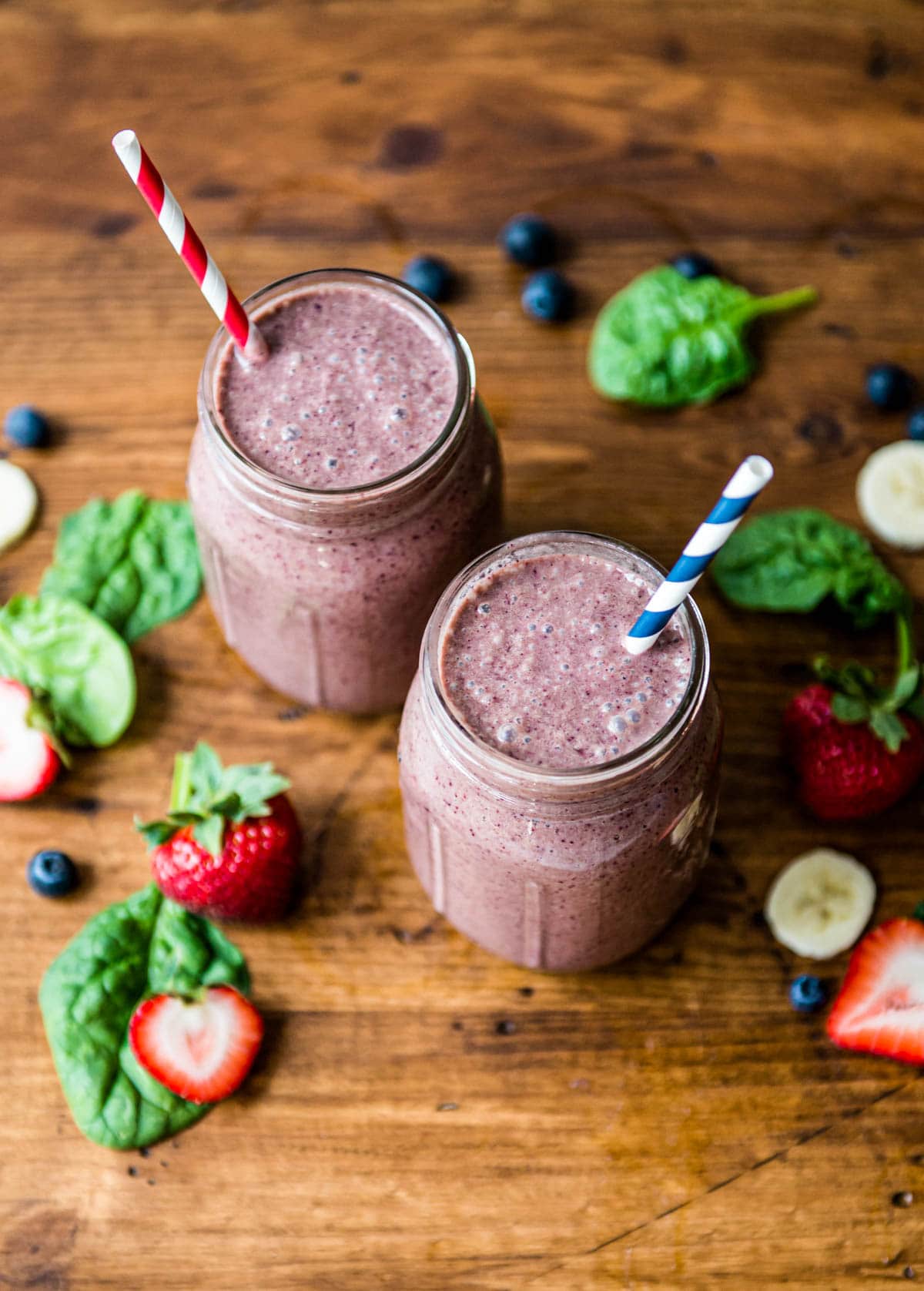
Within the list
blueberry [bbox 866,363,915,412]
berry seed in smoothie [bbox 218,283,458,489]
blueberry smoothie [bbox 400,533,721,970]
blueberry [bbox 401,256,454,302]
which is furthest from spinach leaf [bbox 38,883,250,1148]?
blueberry [bbox 866,363,915,412]

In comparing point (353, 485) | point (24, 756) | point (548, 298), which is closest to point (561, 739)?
point (353, 485)

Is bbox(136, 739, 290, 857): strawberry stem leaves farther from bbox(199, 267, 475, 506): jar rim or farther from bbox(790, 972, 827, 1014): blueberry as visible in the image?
bbox(790, 972, 827, 1014): blueberry

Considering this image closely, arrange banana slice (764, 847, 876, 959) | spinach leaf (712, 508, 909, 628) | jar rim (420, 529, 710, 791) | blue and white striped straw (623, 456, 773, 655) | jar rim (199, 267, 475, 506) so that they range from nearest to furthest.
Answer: blue and white striped straw (623, 456, 773, 655) < jar rim (420, 529, 710, 791) < jar rim (199, 267, 475, 506) < banana slice (764, 847, 876, 959) < spinach leaf (712, 508, 909, 628)

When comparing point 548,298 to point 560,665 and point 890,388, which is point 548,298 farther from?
point 560,665

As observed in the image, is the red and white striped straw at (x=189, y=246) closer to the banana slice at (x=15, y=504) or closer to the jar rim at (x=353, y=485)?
the jar rim at (x=353, y=485)

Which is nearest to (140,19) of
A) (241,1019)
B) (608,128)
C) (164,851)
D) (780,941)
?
(608,128)

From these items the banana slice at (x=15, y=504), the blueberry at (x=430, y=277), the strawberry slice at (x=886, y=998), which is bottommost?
the strawberry slice at (x=886, y=998)

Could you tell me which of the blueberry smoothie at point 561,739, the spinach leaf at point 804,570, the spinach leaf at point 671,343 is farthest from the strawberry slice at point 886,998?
the spinach leaf at point 671,343

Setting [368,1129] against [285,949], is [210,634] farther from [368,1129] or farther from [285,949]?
[368,1129]
